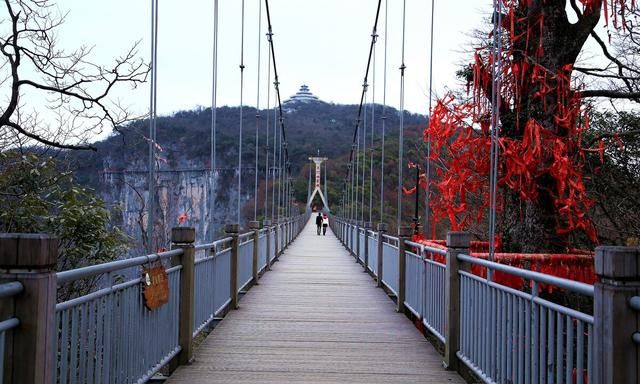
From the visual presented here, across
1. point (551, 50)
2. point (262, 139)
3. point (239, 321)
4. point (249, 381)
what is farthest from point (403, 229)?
point (262, 139)

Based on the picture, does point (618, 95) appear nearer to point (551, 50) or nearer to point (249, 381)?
point (551, 50)

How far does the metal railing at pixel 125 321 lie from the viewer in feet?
8.73

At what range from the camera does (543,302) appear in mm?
3164

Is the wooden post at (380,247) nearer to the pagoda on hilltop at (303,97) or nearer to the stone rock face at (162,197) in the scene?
the stone rock face at (162,197)

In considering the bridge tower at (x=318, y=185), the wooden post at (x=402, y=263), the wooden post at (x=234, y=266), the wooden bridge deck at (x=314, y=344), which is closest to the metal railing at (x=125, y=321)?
the wooden bridge deck at (x=314, y=344)

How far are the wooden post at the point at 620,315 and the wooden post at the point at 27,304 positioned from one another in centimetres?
186

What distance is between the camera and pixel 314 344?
5.89 meters

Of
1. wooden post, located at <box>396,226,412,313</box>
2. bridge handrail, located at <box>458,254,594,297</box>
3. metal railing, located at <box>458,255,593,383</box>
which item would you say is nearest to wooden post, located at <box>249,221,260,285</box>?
wooden post, located at <box>396,226,412,313</box>

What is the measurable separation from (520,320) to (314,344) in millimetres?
2711

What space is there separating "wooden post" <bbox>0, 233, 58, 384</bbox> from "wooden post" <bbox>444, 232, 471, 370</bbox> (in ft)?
10.7

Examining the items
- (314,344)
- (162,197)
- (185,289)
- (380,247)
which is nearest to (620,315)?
(185,289)

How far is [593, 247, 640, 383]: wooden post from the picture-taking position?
7.29 feet

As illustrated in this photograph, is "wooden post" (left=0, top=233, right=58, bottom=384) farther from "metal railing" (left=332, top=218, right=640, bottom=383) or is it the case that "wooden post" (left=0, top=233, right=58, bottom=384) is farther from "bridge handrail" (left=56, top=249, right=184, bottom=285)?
"metal railing" (left=332, top=218, right=640, bottom=383)

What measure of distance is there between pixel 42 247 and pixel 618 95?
24.2 ft
